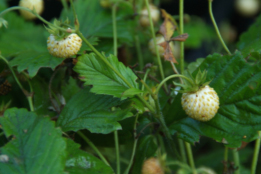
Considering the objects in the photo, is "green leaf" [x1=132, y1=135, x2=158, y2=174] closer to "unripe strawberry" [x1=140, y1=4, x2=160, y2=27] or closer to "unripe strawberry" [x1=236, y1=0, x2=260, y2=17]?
"unripe strawberry" [x1=140, y1=4, x2=160, y2=27]

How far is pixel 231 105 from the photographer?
0.75 metres

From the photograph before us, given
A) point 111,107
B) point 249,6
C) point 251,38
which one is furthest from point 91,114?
point 249,6

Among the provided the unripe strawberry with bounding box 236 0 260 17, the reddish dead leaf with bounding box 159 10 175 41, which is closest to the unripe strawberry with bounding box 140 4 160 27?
the reddish dead leaf with bounding box 159 10 175 41

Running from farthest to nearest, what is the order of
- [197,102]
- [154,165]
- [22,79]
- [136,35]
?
[136,35] < [22,79] < [197,102] < [154,165]

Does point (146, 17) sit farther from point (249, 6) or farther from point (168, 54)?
point (249, 6)

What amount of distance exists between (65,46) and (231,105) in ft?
1.41

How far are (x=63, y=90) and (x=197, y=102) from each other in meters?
0.43

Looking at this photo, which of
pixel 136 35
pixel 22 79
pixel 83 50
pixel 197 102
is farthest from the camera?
pixel 136 35

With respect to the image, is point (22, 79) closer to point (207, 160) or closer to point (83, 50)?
point (83, 50)

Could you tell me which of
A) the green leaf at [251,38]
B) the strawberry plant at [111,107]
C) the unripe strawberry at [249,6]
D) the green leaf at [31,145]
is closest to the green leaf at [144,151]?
the strawberry plant at [111,107]

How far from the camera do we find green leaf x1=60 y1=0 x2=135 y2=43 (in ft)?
3.67

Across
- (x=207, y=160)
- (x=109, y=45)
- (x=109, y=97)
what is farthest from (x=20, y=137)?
(x=207, y=160)

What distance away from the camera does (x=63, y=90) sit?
0.94 m

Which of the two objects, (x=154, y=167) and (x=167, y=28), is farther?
(x=167, y=28)
